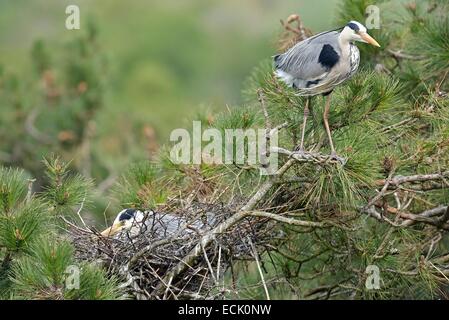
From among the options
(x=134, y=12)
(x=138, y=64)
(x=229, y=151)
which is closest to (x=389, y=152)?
(x=229, y=151)

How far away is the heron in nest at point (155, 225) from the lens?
4.73 m

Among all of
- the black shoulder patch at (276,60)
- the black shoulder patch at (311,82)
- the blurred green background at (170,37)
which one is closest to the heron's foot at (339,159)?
the black shoulder patch at (311,82)

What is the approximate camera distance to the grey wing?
15.5 ft

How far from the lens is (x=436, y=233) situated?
17.4ft

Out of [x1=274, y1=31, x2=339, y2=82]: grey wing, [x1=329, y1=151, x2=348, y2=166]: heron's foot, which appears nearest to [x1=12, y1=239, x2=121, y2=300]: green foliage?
[x1=329, y1=151, x2=348, y2=166]: heron's foot

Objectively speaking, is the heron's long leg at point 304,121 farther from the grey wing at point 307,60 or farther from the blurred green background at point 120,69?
the blurred green background at point 120,69

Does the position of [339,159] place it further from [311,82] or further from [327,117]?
[311,82]

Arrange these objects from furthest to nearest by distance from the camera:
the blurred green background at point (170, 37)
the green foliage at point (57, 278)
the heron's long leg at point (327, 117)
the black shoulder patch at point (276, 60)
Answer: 1. the blurred green background at point (170, 37)
2. the black shoulder patch at point (276, 60)
3. the heron's long leg at point (327, 117)
4. the green foliage at point (57, 278)

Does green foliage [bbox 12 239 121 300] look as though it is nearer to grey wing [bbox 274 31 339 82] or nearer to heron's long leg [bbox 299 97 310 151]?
heron's long leg [bbox 299 97 310 151]

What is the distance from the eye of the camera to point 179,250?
4.77m

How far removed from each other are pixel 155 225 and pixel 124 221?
1.18 feet

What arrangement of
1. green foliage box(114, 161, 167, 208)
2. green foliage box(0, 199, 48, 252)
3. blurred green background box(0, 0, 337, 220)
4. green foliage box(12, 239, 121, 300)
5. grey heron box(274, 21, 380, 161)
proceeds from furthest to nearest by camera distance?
blurred green background box(0, 0, 337, 220)
green foliage box(114, 161, 167, 208)
grey heron box(274, 21, 380, 161)
green foliage box(0, 199, 48, 252)
green foliage box(12, 239, 121, 300)

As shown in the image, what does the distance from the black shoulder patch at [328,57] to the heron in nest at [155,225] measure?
860 mm
